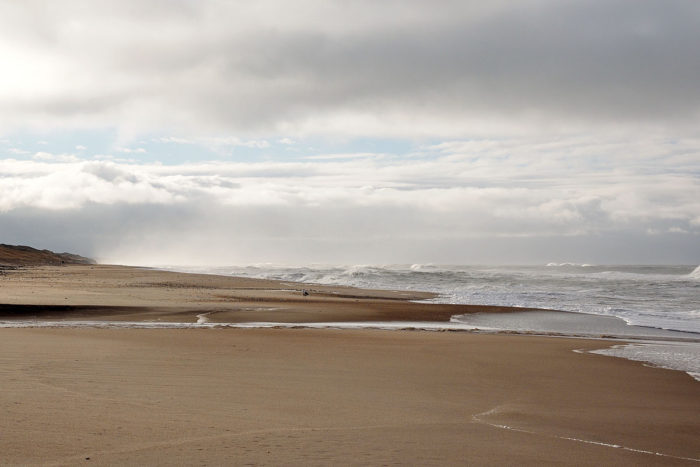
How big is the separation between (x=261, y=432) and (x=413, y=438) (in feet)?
5.00

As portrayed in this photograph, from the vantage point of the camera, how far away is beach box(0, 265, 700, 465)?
551 cm

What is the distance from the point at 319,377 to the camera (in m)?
9.25

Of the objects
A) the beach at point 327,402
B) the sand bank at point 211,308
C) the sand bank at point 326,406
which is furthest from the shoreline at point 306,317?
the sand bank at point 326,406

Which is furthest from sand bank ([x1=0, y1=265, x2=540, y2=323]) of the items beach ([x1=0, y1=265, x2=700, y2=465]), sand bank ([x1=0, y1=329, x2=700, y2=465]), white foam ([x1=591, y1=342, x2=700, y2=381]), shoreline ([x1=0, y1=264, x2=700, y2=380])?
white foam ([x1=591, y1=342, x2=700, y2=381])

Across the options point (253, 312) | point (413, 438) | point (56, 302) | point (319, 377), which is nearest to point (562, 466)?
point (413, 438)

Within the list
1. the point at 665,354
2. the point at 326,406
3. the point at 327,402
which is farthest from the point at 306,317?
the point at 326,406

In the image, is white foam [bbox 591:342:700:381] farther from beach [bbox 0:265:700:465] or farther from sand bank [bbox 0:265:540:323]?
sand bank [bbox 0:265:540:323]

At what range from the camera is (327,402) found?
754 cm

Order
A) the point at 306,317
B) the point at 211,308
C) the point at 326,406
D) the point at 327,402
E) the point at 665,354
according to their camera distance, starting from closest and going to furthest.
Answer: the point at 326,406 → the point at 327,402 → the point at 665,354 → the point at 306,317 → the point at 211,308

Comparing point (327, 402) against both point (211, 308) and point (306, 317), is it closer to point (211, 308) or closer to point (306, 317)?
point (306, 317)

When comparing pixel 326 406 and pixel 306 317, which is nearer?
pixel 326 406

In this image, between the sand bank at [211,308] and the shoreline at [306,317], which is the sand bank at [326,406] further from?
the sand bank at [211,308]

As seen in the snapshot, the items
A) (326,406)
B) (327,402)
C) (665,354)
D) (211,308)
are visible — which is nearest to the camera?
(326,406)

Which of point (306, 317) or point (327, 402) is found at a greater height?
point (327, 402)
